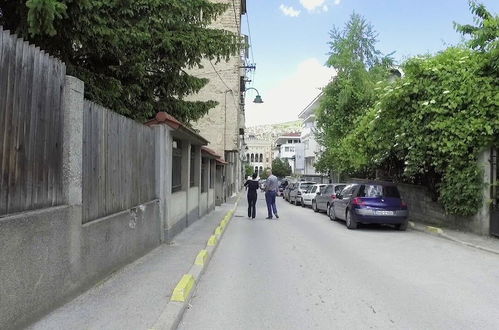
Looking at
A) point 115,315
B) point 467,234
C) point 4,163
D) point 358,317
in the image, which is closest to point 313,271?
point 358,317

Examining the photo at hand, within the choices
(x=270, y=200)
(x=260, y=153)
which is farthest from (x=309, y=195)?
(x=260, y=153)

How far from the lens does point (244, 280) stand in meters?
8.16

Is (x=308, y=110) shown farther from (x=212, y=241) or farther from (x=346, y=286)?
(x=346, y=286)

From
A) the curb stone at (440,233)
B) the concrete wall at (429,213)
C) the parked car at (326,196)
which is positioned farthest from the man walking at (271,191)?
the curb stone at (440,233)

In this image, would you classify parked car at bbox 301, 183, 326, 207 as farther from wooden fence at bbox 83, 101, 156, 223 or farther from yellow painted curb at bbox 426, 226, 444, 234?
wooden fence at bbox 83, 101, 156, 223

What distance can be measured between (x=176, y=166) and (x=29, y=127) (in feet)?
29.5

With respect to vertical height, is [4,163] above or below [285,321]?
above

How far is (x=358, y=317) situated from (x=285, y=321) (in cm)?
89

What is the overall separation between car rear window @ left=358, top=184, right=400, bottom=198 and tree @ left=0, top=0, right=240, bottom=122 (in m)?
6.25

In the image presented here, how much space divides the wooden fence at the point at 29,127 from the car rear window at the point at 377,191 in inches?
480

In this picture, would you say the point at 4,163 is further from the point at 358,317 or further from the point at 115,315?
the point at 358,317

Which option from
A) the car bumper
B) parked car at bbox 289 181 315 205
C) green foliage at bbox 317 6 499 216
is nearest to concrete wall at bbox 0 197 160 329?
the car bumper

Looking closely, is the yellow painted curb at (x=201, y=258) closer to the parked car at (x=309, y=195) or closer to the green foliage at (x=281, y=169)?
the parked car at (x=309, y=195)

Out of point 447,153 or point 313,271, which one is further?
point 447,153
